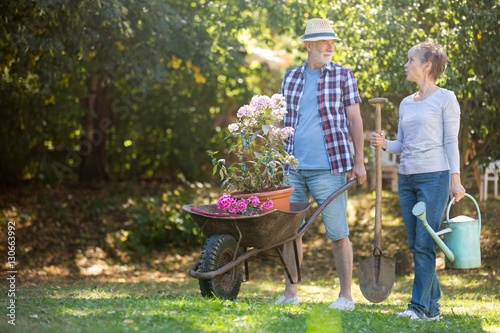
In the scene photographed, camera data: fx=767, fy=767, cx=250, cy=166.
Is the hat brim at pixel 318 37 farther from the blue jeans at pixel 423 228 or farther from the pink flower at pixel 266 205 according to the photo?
the pink flower at pixel 266 205

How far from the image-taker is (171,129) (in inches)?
534

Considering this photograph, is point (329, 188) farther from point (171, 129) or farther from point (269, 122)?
point (171, 129)

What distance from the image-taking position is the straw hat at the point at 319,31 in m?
5.34

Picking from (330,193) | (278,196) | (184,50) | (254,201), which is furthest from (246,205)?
(184,50)

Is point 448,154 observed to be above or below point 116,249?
above

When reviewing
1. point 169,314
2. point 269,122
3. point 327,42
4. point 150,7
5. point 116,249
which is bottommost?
point 116,249

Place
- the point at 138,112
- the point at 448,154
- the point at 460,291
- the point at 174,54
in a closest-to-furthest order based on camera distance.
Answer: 1. the point at 448,154
2. the point at 460,291
3. the point at 174,54
4. the point at 138,112

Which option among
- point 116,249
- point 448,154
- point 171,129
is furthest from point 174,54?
point 448,154

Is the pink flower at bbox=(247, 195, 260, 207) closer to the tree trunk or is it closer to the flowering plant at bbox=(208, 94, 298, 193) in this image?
the flowering plant at bbox=(208, 94, 298, 193)

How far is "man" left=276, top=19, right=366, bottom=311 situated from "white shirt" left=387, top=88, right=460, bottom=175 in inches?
18.4

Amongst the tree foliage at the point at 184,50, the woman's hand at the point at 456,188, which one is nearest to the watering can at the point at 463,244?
the woman's hand at the point at 456,188

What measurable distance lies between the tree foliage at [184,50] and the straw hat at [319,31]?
2.54m

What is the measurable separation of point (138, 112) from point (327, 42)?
27.8 feet

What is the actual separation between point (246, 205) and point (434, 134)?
4.17 ft
